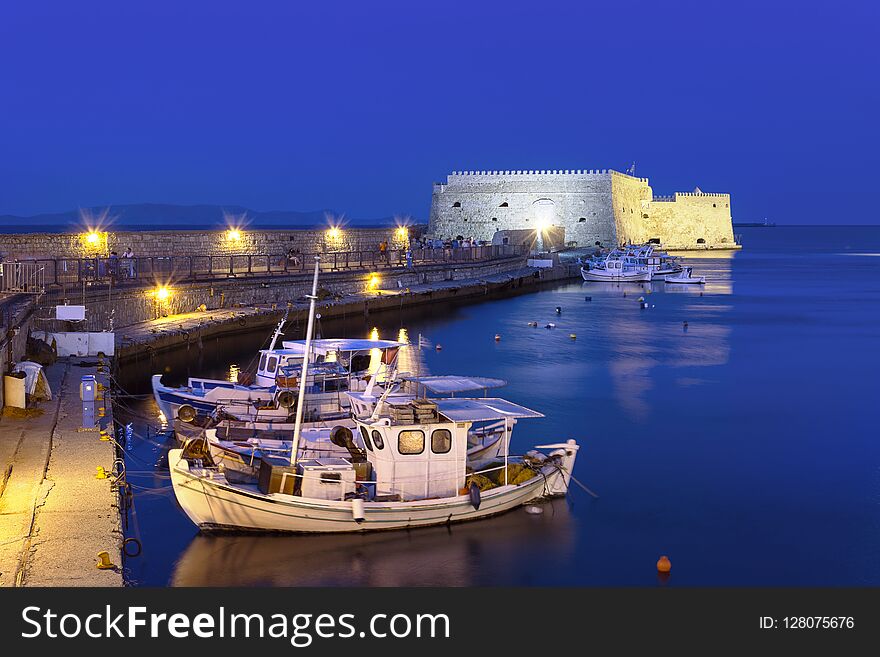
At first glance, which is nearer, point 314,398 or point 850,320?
point 314,398

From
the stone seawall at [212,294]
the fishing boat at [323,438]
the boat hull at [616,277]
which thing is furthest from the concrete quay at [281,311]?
the fishing boat at [323,438]

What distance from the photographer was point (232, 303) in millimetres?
33438

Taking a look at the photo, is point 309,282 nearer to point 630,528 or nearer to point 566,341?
point 566,341

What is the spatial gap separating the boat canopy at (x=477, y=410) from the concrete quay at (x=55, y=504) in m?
4.55

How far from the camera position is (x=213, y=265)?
122ft

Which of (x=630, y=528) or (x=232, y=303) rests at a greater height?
(x=232, y=303)

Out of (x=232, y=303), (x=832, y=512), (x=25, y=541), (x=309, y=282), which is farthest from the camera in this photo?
(x=309, y=282)

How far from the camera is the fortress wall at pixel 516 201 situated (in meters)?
70.1

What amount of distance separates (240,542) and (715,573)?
5948mm

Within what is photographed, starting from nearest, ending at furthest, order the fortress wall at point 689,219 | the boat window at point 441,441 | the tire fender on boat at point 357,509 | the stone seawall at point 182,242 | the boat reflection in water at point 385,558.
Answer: the boat reflection in water at point 385,558, the tire fender on boat at point 357,509, the boat window at point 441,441, the stone seawall at point 182,242, the fortress wall at point 689,219

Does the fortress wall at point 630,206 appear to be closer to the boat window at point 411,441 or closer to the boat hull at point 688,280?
the boat hull at point 688,280

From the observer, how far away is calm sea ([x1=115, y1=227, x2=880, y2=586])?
487 inches

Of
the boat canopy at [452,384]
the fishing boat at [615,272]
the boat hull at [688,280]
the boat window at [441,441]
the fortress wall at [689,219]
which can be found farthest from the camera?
the fortress wall at [689,219]

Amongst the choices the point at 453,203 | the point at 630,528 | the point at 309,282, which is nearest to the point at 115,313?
the point at 309,282
